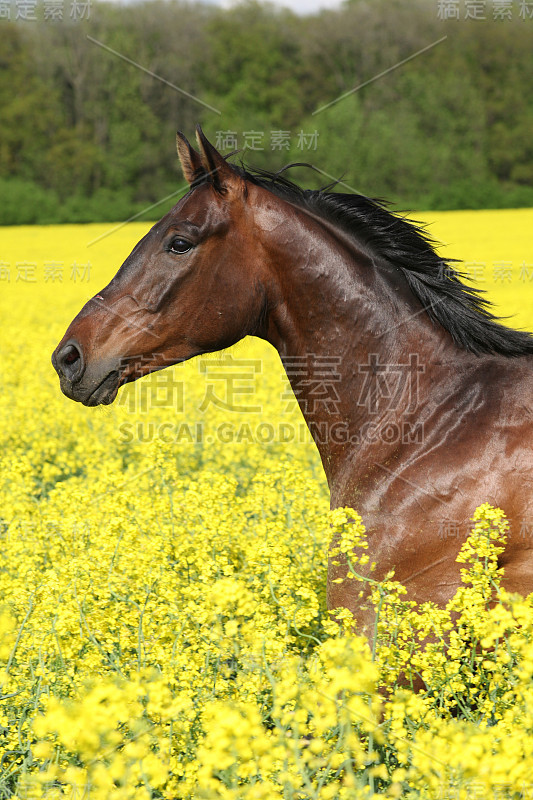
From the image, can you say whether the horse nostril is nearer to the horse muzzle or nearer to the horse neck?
the horse muzzle

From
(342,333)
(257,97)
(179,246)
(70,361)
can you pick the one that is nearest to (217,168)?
(179,246)

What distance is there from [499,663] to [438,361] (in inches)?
51.7

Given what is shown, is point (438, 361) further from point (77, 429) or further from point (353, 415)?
point (77, 429)

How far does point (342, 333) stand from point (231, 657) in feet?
4.51

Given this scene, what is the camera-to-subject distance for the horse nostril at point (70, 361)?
10.6 ft

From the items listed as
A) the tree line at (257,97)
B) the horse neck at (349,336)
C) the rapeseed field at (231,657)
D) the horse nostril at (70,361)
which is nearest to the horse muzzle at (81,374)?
the horse nostril at (70,361)

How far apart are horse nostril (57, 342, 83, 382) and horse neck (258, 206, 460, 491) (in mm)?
830

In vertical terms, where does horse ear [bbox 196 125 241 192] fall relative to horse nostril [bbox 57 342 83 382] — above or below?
above

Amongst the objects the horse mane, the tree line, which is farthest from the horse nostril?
the tree line

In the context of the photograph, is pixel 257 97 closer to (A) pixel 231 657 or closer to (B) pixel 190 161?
(B) pixel 190 161

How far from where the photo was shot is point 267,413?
7.56 m

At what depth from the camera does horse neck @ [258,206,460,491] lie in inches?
127

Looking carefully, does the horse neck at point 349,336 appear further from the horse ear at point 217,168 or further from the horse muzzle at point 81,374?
the horse muzzle at point 81,374

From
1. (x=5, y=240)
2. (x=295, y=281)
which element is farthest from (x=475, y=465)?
(x=5, y=240)
